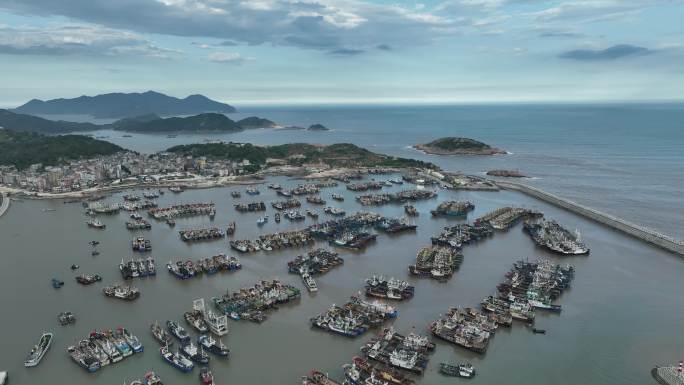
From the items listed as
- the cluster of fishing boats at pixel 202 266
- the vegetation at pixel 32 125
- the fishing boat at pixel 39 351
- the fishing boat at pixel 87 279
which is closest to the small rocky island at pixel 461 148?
the cluster of fishing boats at pixel 202 266

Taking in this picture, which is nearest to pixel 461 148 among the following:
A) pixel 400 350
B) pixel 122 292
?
pixel 122 292

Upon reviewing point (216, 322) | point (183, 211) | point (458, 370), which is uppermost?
point (216, 322)

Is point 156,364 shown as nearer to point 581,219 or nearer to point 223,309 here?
point 223,309

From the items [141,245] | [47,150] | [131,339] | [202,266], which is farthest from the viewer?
[47,150]

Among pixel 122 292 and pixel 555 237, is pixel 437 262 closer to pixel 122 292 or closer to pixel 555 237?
pixel 555 237

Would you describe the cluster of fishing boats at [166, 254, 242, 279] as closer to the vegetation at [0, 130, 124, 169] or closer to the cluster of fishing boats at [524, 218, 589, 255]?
the cluster of fishing boats at [524, 218, 589, 255]

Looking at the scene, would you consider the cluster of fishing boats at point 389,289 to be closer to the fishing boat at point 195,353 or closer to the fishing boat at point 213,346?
the fishing boat at point 213,346
